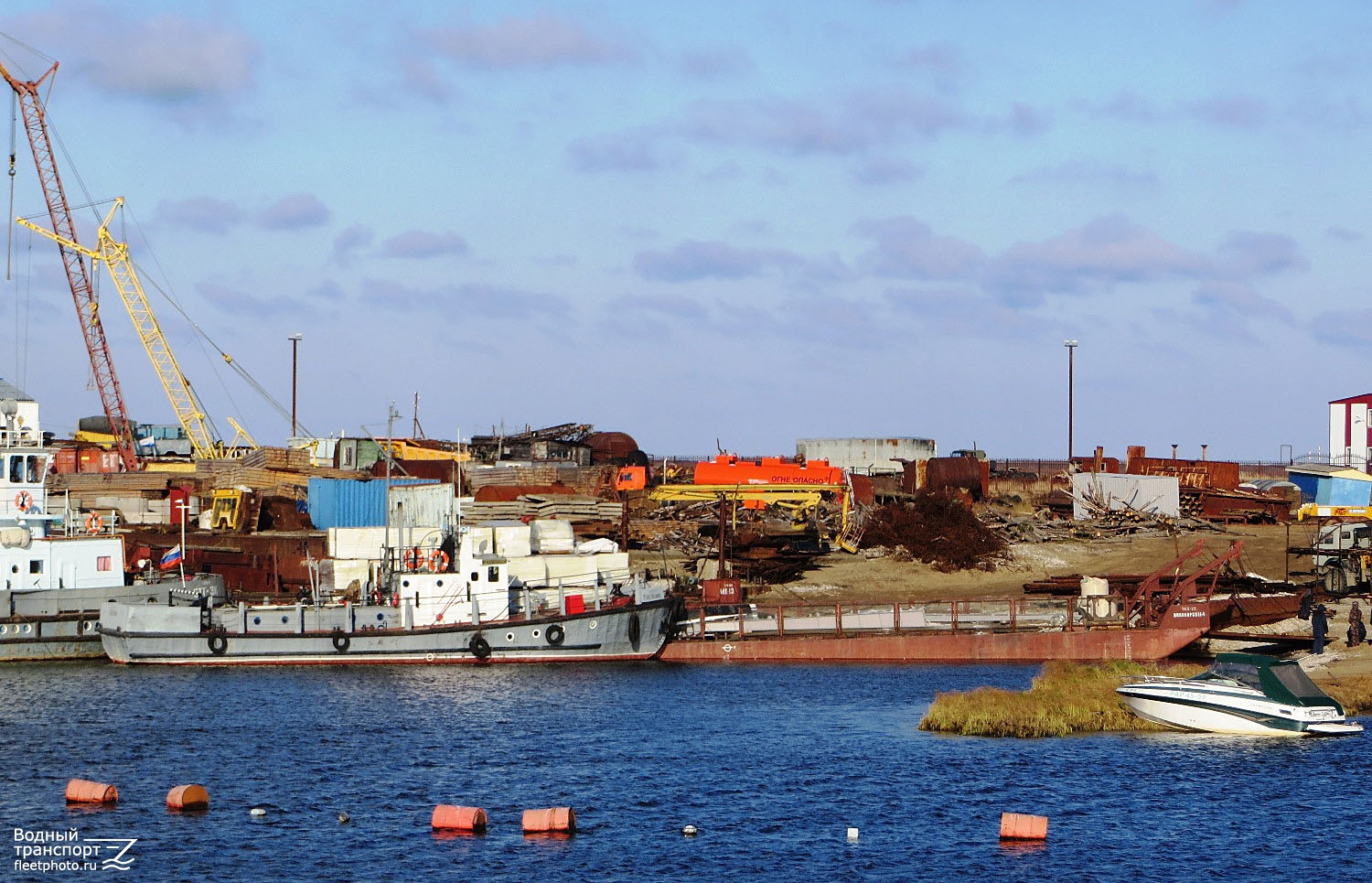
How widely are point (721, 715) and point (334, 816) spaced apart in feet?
47.8

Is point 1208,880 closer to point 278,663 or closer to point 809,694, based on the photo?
point 809,694

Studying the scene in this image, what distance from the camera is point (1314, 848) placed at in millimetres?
30000

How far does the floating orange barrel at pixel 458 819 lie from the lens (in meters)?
31.7

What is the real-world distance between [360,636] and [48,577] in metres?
13.0

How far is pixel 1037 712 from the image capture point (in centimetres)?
4147

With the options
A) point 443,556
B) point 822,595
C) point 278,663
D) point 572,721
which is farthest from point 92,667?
point 822,595

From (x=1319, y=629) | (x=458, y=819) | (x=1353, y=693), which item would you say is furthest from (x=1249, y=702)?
(x=458, y=819)

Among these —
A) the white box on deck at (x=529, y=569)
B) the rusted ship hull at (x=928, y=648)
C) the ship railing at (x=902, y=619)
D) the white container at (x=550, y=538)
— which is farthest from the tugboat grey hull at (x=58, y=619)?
the ship railing at (x=902, y=619)

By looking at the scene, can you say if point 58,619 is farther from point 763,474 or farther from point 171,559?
point 763,474

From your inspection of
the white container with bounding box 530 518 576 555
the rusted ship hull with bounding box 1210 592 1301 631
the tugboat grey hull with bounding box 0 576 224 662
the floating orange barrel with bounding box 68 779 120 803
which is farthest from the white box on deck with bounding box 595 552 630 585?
the floating orange barrel with bounding box 68 779 120 803

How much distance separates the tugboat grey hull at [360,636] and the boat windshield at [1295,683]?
22.6 m

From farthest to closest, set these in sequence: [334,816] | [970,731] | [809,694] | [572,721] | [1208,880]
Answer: [809,694]
[572,721]
[970,731]
[334,816]
[1208,880]

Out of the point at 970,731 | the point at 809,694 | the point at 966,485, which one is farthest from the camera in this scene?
the point at 966,485

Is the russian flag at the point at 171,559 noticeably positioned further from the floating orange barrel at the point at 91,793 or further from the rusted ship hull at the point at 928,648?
the floating orange barrel at the point at 91,793
